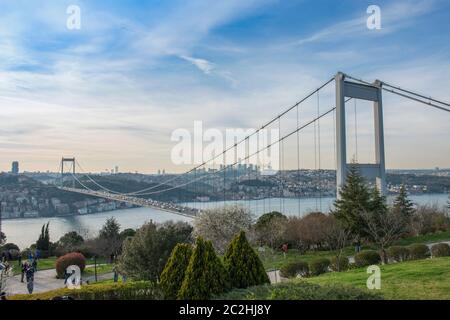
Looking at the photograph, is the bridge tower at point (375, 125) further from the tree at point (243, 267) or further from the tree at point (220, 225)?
the tree at point (243, 267)

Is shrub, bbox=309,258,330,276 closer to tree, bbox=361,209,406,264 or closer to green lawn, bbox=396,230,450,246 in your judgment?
tree, bbox=361,209,406,264

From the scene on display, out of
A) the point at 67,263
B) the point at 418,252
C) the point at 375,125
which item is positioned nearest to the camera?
the point at 418,252

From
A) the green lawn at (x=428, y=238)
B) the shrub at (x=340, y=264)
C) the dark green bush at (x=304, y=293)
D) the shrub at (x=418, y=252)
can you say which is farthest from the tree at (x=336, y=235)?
the dark green bush at (x=304, y=293)

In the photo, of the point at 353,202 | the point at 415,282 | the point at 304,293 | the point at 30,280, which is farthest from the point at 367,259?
the point at 30,280

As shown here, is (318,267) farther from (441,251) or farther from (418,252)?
(441,251)

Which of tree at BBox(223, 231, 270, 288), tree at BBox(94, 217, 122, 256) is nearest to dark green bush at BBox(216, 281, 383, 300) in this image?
tree at BBox(223, 231, 270, 288)
